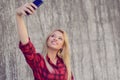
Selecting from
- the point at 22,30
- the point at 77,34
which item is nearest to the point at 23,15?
the point at 22,30

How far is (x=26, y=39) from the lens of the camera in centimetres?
255

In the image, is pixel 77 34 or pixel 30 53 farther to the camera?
pixel 77 34

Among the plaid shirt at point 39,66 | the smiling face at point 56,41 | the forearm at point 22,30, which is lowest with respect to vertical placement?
the plaid shirt at point 39,66

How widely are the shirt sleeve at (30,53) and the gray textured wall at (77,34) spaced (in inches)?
30.3

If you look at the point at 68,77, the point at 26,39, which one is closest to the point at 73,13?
the point at 68,77

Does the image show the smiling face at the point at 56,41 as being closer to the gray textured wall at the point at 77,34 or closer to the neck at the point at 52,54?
the neck at the point at 52,54

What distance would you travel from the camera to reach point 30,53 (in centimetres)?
261

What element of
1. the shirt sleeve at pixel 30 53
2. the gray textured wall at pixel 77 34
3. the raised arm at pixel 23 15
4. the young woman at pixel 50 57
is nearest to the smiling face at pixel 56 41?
the young woman at pixel 50 57

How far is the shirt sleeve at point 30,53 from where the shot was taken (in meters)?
2.57

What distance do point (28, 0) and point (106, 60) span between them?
3.05 feet

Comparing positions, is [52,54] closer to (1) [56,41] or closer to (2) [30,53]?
(1) [56,41]

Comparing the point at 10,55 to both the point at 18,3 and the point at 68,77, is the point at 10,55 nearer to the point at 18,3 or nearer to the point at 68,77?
the point at 18,3

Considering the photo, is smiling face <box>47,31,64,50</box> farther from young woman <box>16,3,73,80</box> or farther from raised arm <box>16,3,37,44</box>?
raised arm <box>16,3,37,44</box>

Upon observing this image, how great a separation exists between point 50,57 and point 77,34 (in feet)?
3.07
